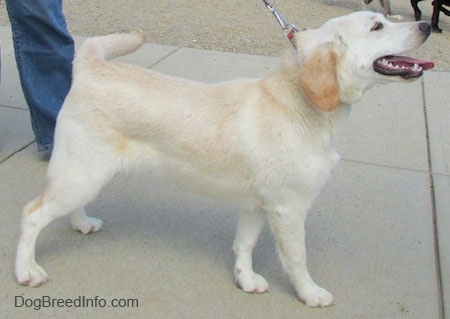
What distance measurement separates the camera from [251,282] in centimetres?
278

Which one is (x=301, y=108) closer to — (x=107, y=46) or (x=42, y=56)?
(x=107, y=46)

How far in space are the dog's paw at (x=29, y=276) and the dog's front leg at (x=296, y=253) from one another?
1154mm

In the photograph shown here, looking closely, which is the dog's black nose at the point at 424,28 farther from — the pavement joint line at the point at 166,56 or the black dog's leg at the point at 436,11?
the black dog's leg at the point at 436,11

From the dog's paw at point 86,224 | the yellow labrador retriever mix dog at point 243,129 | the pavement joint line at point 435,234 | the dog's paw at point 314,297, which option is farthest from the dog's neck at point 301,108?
the dog's paw at point 86,224

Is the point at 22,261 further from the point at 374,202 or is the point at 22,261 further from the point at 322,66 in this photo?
the point at 374,202

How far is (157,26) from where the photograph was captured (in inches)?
312

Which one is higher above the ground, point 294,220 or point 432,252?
point 294,220

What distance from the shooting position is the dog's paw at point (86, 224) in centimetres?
314

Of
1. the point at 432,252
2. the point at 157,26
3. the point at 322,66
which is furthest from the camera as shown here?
the point at 157,26

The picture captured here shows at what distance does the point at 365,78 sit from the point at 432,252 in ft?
4.24

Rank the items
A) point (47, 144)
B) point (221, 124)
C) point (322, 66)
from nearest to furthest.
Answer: point (322, 66), point (221, 124), point (47, 144)

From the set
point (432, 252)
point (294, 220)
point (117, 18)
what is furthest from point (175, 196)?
point (117, 18)

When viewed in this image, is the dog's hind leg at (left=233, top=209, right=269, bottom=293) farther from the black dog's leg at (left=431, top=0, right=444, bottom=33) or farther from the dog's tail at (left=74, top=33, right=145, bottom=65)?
the black dog's leg at (left=431, top=0, right=444, bottom=33)

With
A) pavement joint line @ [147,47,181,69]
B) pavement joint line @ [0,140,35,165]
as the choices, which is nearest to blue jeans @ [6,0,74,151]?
pavement joint line @ [0,140,35,165]
